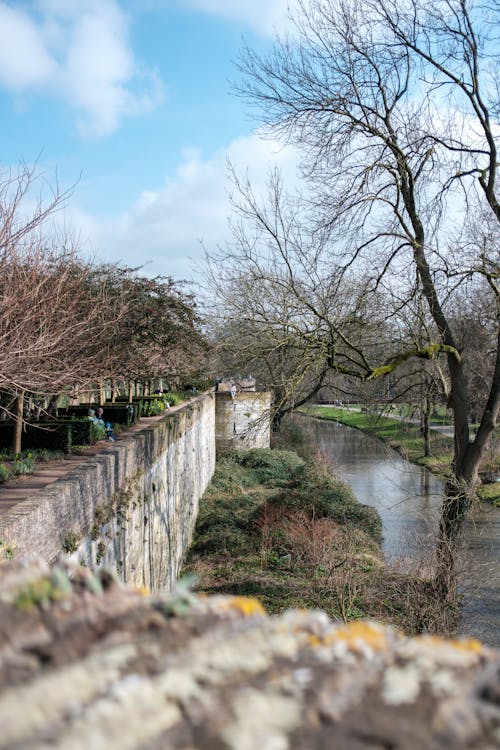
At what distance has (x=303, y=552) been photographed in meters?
15.9

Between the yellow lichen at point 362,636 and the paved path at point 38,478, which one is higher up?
the yellow lichen at point 362,636

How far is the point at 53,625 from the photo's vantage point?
1035 millimetres

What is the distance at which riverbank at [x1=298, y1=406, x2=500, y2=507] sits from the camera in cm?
2132

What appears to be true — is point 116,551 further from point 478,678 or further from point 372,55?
point 372,55

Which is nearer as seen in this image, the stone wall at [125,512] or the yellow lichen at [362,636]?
the yellow lichen at [362,636]

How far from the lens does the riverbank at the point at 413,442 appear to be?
21316 mm

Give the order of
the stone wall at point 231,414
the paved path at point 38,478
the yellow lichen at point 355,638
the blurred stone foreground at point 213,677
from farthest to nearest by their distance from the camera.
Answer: the stone wall at point 231,414
the paved path at point 38,478
the yellow lichen at point 355,638
the blurred stone foreground at point 213,677

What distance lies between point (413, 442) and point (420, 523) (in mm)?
15995

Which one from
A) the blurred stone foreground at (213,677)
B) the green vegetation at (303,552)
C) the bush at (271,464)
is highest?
the blurred stone foreground at (213,677)

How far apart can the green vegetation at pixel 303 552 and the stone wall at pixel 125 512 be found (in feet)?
4.26

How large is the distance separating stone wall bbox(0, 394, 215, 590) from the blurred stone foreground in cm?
409

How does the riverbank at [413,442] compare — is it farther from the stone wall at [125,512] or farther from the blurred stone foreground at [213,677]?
the blurred stone foreground at [213,677]

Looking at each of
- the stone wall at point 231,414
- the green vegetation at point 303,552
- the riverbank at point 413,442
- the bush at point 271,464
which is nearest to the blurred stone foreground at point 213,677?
the green vegetation at point 303,552

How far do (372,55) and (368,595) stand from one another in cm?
1017
